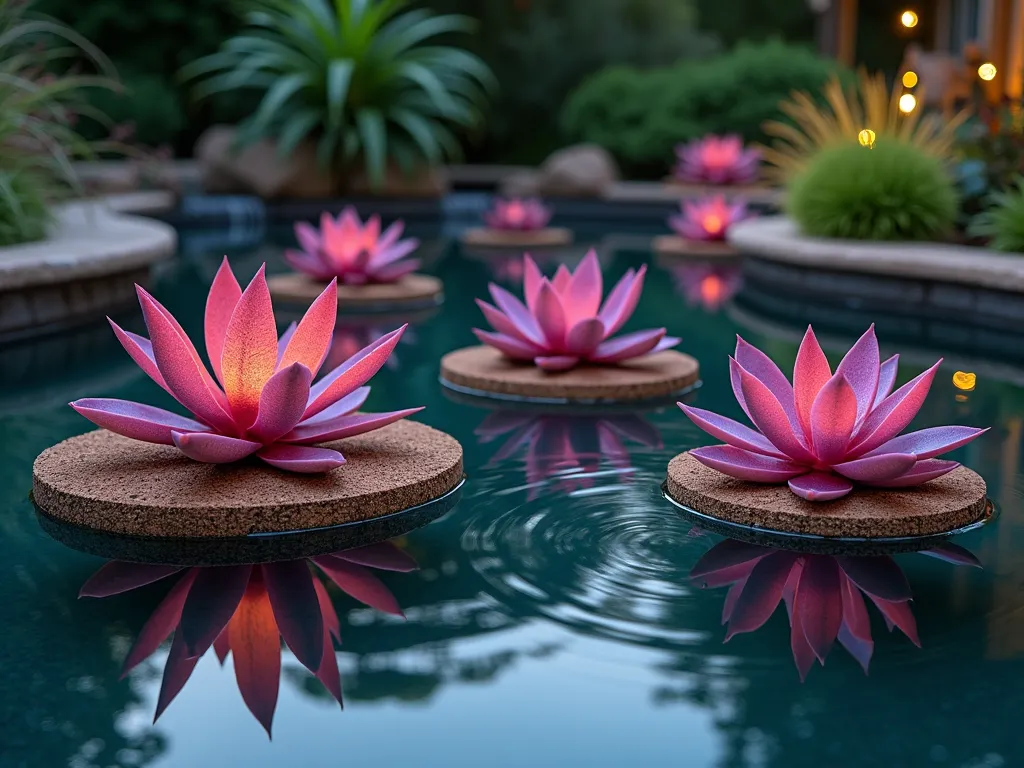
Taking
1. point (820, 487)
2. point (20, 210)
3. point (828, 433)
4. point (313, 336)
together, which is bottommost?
point (820, 487)

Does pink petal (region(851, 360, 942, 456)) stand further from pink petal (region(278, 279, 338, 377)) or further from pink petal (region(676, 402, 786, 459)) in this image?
pink petal (region(278, 279, 338, 377))

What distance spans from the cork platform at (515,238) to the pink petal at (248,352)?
20.5ft

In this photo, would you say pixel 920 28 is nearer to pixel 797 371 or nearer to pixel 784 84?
pixel 784 84

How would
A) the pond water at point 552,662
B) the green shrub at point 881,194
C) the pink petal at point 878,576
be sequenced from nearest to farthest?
the pond water at point 552,662 < the pink petal at point 878,576 < the green shrub at point 881,194

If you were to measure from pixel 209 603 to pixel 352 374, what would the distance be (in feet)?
2.24

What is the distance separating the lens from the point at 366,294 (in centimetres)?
586

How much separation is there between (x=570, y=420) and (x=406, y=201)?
769cm

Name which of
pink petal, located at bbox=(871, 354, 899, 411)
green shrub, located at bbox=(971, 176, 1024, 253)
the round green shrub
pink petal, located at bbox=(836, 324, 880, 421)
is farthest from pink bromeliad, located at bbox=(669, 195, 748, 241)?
pink petal, located at bbox=(836, 324, 880, 421)

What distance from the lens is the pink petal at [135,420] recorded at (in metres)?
2.64

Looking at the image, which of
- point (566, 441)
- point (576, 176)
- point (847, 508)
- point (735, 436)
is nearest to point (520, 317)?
point (566, 441)

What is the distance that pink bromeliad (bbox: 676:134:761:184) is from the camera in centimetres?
1093

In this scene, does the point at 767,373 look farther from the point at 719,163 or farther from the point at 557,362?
the point at 719,163

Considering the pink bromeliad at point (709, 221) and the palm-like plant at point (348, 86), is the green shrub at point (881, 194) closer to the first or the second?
the pink bromeliad at point (709, 221)

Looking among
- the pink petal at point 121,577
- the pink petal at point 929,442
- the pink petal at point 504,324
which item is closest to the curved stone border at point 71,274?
the pink petal at point 504,324
